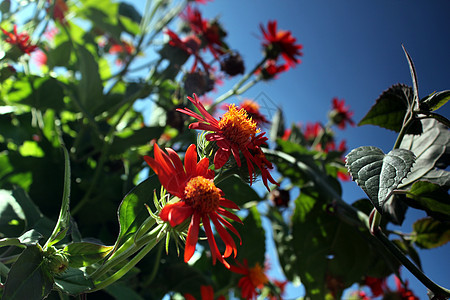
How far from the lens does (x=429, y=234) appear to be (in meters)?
0.62

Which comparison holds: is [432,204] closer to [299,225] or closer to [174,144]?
[299,225]

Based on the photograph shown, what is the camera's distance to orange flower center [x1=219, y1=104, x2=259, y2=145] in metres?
0.36

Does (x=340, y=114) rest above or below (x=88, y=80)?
above

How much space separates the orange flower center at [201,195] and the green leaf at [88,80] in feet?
1.68

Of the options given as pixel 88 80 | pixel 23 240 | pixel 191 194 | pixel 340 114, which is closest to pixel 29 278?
pixel 23 240

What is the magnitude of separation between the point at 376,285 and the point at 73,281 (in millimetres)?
603

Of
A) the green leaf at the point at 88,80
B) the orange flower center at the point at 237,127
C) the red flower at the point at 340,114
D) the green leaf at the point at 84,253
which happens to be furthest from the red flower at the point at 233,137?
the red flower at the point at 340,114

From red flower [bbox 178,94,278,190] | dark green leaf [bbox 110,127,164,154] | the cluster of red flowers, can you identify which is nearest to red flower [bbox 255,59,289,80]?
the cluster of red flowers

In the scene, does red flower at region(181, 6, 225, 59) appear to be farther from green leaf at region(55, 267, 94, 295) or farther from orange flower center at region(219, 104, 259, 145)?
green leaf at region(55, 267, 94, 295)

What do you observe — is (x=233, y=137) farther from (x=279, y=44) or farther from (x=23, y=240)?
(x=279, y=44)

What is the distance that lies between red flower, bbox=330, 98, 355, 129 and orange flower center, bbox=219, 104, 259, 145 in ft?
2.97

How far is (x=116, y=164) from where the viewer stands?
758mm

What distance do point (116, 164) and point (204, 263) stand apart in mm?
271

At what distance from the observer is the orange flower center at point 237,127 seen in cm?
36
